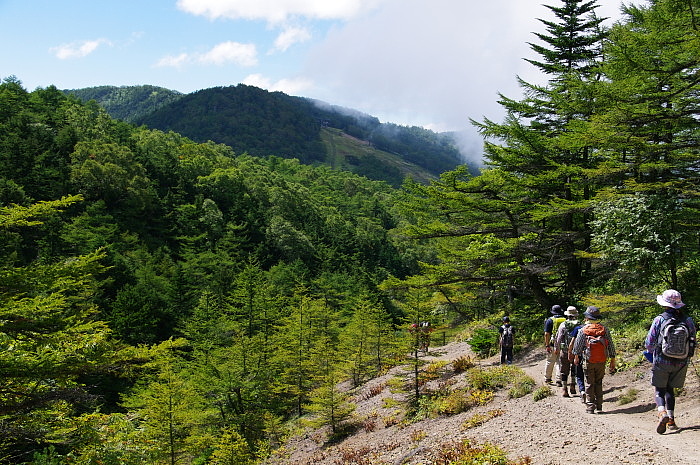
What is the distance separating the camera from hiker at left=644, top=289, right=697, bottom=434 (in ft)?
18.7

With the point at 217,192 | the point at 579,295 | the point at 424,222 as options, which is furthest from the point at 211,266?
the point at 579,295

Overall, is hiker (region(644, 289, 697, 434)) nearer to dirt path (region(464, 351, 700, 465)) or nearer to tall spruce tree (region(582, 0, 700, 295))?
dirt path (region(464, 351, 700, 465))

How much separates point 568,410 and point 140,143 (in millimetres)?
89254

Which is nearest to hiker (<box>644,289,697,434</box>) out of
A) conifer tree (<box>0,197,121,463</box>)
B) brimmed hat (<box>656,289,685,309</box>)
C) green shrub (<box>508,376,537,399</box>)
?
brimmed hat (<box>656,289,685,309</box>)

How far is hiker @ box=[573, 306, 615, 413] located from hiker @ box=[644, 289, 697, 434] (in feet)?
3.50

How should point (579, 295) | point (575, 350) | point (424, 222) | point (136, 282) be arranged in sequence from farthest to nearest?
point (136, 282) → point (424, 222) → point (579, 295) → point (575, 350)

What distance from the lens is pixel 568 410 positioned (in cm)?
809

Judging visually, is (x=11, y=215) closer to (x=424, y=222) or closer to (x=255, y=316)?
(x=424, y=222)

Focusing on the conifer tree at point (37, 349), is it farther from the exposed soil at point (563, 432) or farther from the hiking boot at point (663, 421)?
the hiking boot at point (663, 421)

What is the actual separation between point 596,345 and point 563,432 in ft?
5.16

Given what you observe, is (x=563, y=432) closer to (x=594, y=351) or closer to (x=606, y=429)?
(x=606, y=429)

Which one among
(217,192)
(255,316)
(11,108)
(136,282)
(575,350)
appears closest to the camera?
(575,350)

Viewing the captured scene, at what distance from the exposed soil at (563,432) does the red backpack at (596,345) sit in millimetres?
1018

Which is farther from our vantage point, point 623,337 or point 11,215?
point 623,337
